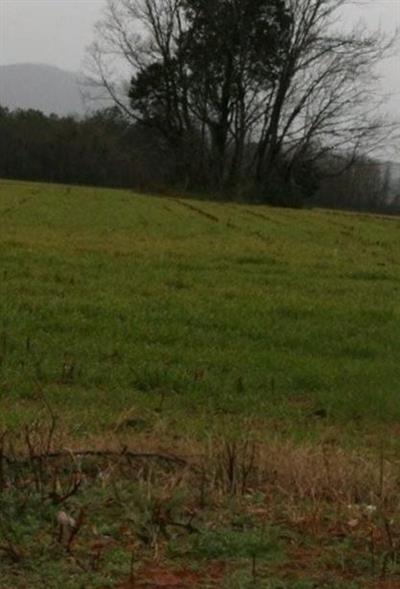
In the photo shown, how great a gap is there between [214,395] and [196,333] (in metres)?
2.31

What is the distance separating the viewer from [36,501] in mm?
4000

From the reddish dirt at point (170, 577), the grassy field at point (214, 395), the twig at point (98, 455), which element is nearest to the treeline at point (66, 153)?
the grassy field at point (214, 395)

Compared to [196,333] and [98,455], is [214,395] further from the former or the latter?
[98,455]

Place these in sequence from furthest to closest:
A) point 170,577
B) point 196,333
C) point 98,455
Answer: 1. point 196,333
2. point 98,455
3. point 170,577

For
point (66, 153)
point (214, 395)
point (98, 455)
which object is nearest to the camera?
point (98, 455)

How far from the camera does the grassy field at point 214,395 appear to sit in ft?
12.2

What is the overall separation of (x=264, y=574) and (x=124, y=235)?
18374mm

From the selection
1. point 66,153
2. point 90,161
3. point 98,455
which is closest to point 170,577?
point 98,455

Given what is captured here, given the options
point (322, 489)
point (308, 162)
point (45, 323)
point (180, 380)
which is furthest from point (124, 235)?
point (308, 162)

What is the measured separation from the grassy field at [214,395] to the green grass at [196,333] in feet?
0.10

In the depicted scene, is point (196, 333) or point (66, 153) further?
point (66, 153)

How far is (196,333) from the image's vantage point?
9.98 metres

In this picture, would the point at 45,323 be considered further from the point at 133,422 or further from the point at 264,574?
the point at 264,574

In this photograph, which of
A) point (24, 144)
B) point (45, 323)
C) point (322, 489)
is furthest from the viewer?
point (24, 144)
